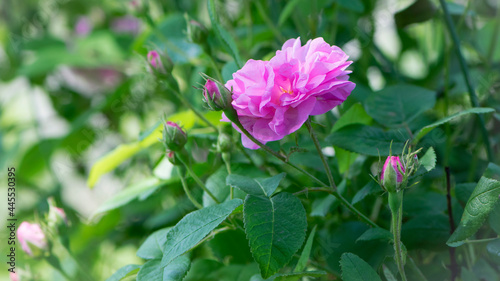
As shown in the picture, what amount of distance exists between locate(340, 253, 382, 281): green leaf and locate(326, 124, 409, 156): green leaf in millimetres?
71

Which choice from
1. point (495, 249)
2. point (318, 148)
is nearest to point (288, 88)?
point (318, 148)

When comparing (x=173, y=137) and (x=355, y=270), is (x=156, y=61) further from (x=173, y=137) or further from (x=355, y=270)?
(x=355, y=270)

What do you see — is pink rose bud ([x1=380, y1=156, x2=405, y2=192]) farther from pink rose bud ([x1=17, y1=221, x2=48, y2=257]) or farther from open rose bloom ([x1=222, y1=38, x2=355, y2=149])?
pink rose bud ([x1=17, y1=221, x2=48, y2=257])

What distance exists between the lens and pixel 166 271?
0.85 ft

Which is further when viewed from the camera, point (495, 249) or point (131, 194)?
point (131, 194)

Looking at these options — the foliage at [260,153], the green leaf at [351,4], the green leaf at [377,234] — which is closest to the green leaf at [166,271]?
the foliage at [260,153]

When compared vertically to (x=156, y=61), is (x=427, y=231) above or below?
below

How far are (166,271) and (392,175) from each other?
0.43 ft

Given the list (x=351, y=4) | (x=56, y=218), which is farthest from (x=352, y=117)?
(x=56, y=218)

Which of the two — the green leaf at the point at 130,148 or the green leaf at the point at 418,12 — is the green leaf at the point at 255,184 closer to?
the green leaf at the point at 130,148

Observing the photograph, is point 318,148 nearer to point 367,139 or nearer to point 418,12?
point 367,139

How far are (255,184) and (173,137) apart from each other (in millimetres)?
63

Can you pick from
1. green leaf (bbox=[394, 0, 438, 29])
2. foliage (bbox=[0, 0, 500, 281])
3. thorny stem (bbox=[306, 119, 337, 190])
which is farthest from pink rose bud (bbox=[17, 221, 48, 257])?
green leaf (bbox=[394, 0, 438, 29])

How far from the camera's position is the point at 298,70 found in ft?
0.82
